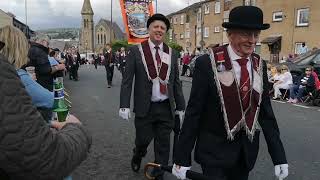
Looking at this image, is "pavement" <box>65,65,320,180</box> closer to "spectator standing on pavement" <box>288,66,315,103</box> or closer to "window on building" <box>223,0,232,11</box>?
"spectator standing on pavement" <box>288,66,315,103</box>

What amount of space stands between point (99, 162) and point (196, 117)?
3329 millimetres

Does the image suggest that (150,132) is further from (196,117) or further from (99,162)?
(196,117)

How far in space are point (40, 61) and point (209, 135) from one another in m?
4.03

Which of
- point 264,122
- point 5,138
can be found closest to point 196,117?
point 264,122

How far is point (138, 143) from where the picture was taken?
5285 mm

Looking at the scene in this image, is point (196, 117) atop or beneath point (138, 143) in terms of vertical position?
atop

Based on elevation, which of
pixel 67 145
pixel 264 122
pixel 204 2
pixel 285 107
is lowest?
pixel 285 107

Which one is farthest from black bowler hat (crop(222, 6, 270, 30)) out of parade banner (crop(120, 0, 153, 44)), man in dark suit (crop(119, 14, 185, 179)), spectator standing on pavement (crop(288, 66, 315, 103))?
spectator standing on pavement (crop(288, 66, 315, 103))

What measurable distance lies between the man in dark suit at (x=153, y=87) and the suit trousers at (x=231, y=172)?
1909 mm

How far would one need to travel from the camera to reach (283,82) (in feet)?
47.9

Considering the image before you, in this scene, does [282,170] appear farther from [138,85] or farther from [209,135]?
[138,85]

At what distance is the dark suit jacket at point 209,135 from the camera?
123 inches

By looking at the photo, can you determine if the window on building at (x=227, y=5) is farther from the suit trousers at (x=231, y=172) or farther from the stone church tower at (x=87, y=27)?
the stone church tower at (x=87, y=27)

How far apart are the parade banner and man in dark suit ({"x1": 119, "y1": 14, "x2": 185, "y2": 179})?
18.2ft
